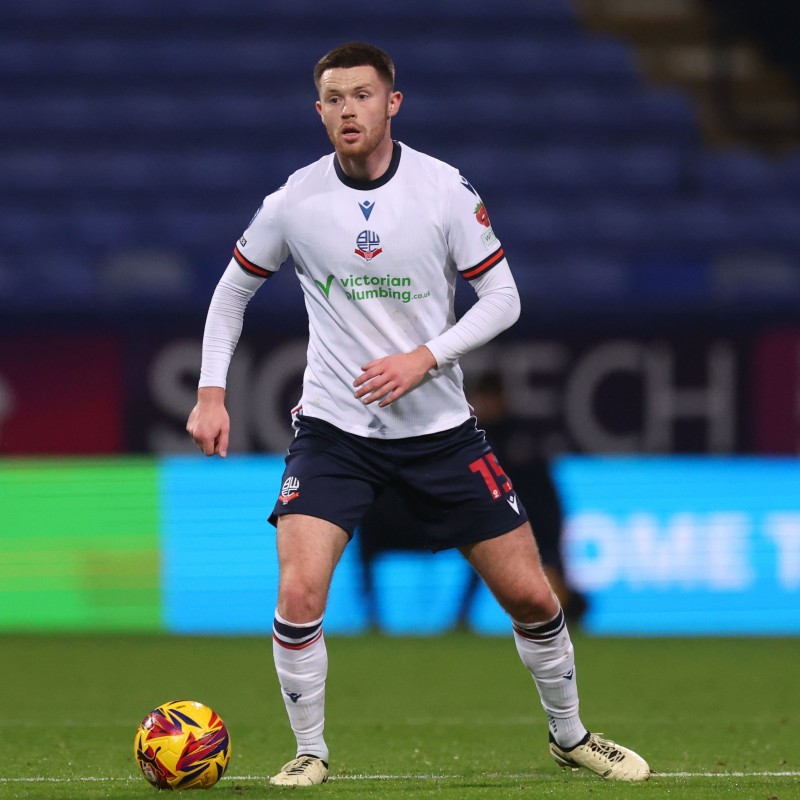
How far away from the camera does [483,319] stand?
4.49 m

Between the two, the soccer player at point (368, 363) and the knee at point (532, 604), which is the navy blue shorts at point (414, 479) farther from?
the knee at point (532, 604)

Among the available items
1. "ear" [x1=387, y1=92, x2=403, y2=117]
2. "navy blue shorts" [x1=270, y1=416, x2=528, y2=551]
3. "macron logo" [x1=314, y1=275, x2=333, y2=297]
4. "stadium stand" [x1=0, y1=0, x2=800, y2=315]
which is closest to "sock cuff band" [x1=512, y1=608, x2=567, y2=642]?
"navy blue shorts" [x1=270, y1=416, x2=528, y2=551]

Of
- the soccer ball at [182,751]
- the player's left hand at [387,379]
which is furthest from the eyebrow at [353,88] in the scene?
the soccer ball at [182,751]

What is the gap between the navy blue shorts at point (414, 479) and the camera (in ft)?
14.8

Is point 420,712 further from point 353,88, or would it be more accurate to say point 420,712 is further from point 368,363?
point 353,88

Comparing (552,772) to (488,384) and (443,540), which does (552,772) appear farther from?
(488,384)

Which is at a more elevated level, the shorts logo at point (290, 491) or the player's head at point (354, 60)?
the player's head at point (354, 60)

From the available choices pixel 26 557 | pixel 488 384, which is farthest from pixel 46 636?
pixel 488 384

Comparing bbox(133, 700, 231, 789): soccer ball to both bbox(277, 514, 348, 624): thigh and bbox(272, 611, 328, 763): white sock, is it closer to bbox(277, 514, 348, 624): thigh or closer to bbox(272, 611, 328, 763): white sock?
bbox(272, 611, 328, 763): white sock

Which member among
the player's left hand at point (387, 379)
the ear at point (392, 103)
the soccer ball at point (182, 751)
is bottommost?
the soccer ball at point (182, 751)

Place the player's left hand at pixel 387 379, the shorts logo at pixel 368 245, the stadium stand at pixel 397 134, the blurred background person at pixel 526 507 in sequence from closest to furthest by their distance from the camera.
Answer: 1. the player's left hand at pixel 387 379
2. the shorts logo at pixel 368 245
3. the blurred background person at pixel 526 507
4. the stadium stand at pixel 397 134

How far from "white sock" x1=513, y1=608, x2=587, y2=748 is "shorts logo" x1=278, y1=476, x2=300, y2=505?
0.72 meters

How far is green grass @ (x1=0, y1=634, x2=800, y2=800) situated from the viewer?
182 inches

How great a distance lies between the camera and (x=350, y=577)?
33.1 ft
